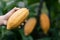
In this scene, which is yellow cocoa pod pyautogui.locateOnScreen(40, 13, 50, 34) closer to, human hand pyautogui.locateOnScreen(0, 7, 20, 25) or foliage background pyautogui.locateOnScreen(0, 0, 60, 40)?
foliage background pyautogui.locateOnScreen(0, 0, 60, 40)

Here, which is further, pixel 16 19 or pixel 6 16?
pixel 6 16

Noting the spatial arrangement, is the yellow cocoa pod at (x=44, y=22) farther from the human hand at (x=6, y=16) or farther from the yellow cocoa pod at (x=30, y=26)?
the human hand at (x=6, y=16)

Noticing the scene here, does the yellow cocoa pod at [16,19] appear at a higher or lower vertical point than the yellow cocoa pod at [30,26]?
higher

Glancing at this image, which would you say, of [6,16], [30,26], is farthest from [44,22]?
[6,16]

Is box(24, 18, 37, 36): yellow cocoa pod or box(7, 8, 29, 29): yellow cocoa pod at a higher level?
box(7, 8, 29, 29): yellow cocoa pod

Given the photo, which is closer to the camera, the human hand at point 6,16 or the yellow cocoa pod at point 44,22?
the yellow cocoa pod at point 44,22

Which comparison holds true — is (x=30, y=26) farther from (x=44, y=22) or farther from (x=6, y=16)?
(x=6, y=16)

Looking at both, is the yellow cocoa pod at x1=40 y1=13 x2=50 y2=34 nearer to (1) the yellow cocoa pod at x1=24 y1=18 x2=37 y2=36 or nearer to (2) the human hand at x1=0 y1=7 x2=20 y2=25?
(1) the yellow cocoa pod at x1=24 y1=18 x2=37 y2=36

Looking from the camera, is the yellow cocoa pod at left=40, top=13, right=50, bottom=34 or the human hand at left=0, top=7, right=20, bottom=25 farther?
the human hand at left=0, top=7, right=20, bottom=25

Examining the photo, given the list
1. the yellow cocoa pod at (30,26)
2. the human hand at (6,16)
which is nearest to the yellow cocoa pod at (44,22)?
the yellow cocoa pod at (30,26)

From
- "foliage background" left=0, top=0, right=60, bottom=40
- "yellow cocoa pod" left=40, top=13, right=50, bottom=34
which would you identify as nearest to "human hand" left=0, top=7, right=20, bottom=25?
"foliage background" left=0, top=0, right=60, bottom=40

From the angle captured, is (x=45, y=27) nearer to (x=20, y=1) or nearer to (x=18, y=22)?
(x=18, y=22)
